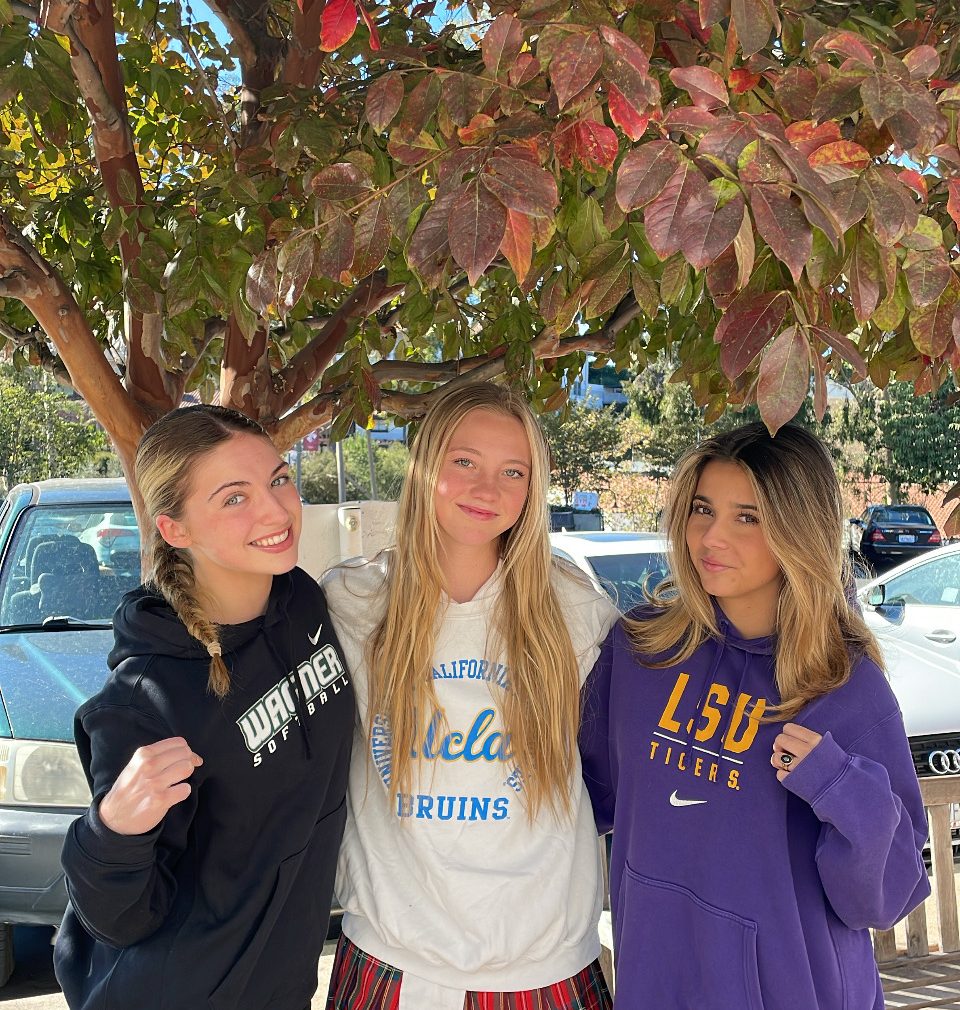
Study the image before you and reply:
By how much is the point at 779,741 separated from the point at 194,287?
58.8 inches

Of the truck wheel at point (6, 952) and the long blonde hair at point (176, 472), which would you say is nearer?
the long blonde hair at point (176, 472)

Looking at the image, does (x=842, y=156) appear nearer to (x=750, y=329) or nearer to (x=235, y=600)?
(x=750, y=329)

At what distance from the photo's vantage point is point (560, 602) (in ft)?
7.87

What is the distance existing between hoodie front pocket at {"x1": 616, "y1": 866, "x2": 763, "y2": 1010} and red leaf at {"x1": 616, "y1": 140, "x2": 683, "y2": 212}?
1.40 metres

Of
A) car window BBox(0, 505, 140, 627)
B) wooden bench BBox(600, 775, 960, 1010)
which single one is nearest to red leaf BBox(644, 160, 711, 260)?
wooden bench BBox(600, 775, 960, 1010)

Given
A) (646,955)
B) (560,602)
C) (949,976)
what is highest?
(560,602)

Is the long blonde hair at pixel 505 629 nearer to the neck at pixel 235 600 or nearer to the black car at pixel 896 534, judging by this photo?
the neck at pixel 235 600

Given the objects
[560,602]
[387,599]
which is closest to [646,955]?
[560,602]

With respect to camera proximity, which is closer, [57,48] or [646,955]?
[646,955]

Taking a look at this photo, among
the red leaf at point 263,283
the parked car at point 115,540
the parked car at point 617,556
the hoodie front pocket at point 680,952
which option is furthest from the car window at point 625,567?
the red leaf at point 263,283

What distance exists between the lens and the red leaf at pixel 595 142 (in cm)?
145

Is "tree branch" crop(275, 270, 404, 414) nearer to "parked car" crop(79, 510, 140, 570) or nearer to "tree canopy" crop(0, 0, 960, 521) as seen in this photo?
"tree canopy" crop(0, 0, 960, 521)

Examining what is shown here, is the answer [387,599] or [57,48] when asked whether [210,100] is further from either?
[387,599]

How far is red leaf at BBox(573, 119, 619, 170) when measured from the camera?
4.75 feet
